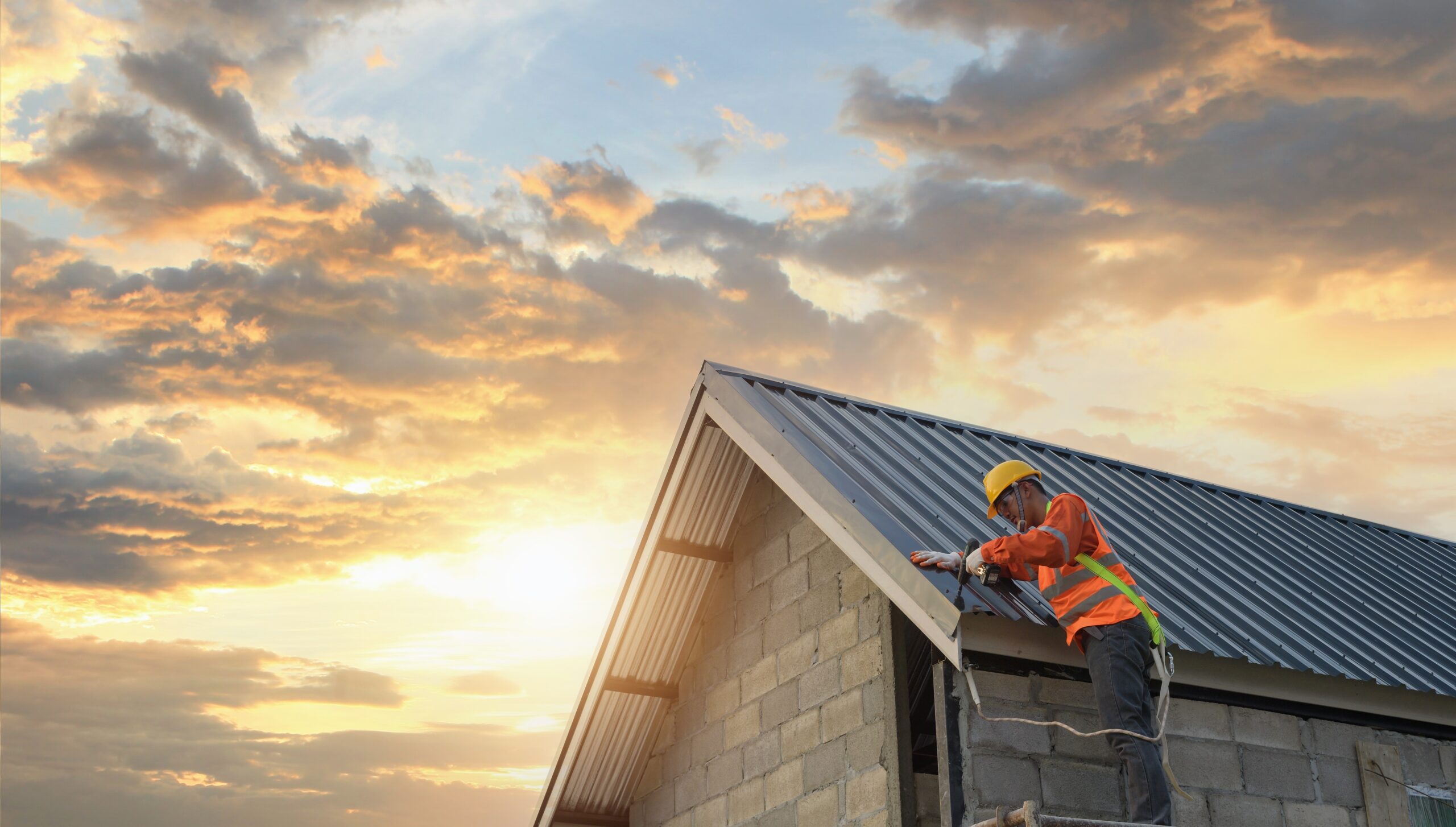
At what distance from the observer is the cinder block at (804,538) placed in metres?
8.93

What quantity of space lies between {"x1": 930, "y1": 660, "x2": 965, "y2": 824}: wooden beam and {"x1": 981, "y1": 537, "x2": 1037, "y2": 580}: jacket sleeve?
0.60 meters

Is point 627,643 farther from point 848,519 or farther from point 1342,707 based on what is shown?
point 1342,707

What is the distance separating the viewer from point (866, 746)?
7.81 meters

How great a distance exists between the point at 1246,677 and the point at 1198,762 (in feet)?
1.97

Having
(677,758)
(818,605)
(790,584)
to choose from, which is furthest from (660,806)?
(818,605)

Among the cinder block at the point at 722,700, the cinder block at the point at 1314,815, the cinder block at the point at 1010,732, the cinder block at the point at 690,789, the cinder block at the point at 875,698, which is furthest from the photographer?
the cinder block at the point at 690,789

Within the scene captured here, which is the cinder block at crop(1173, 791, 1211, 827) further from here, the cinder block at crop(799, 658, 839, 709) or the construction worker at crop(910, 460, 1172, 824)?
the cinder block at crop(799, 658, 839, 709)

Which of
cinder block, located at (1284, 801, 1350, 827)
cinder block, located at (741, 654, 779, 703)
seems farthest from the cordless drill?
cinder block, located at (741, 654, 779, 703)

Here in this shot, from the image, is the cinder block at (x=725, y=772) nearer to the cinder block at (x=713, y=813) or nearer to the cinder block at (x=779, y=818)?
the cinder block at (x=713, y=813)

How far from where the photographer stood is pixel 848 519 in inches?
298

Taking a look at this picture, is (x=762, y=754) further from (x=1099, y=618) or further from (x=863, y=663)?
(x=1099, y=618)

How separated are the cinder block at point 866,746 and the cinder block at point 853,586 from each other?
84 cm

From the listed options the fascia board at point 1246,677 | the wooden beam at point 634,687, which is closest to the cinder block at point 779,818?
the wooden beam at point 634,687

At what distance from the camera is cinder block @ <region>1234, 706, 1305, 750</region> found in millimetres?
7648
